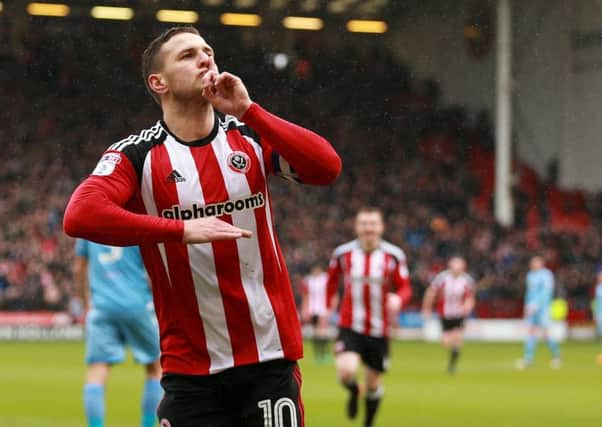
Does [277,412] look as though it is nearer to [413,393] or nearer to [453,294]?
[413,393]

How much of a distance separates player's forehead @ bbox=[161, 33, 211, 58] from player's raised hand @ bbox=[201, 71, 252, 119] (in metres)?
0.27

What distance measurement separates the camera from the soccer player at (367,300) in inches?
454

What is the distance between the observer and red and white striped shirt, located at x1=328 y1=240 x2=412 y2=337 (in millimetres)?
11719

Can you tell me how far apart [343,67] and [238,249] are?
2.06 meters

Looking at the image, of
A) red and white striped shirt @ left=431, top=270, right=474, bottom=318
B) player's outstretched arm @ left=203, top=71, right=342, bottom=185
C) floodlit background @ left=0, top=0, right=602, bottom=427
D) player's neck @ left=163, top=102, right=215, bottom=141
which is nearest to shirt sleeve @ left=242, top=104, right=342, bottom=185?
player's outstretched arm @ left=203, top=71, right=342, bottom=185

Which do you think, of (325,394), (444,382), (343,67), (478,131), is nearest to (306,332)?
(444,382)

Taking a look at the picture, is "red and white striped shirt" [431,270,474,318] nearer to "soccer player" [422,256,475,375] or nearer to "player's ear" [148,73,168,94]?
"soccer player" [422,256,475,375]

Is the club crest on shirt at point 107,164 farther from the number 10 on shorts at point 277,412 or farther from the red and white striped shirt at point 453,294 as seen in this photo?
the red and white striped shirt at point 453,294

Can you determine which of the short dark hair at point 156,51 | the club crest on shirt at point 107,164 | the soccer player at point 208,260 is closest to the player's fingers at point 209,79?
the soccer player at point 208,260

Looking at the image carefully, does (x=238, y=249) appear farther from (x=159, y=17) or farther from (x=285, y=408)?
(x=159, y=17)

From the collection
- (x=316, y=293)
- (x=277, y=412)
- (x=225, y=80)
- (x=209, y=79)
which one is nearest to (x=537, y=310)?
(x=316, y=293)

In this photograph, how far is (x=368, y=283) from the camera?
11.8 meters

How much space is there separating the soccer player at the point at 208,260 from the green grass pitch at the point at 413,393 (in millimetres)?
6664

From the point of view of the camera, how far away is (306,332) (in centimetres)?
3222
